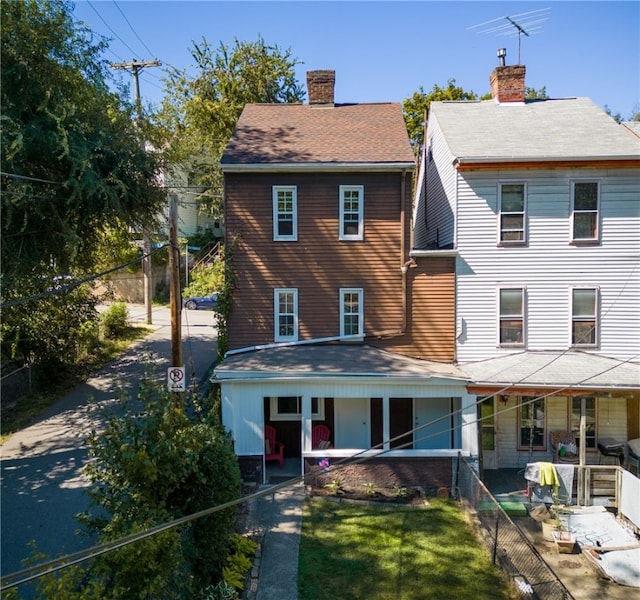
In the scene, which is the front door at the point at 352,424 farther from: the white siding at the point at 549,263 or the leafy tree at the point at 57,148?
the leafy tree at the point at 57,148

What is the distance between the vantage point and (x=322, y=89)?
18797 millimetres

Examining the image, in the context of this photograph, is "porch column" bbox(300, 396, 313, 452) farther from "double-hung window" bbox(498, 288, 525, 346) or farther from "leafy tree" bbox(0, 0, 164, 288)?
"leafy tree" bbox(0, 0, 164, 288)

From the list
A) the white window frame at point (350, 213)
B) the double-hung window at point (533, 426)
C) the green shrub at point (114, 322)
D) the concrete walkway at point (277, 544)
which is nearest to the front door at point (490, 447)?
the double-hung window at point (533, 426)

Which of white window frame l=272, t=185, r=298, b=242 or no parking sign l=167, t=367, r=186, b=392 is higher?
white window frame l=272, t=185, r=298, b=242

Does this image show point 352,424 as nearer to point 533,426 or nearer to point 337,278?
point 337,278

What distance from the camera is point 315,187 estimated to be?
1542 centimetres

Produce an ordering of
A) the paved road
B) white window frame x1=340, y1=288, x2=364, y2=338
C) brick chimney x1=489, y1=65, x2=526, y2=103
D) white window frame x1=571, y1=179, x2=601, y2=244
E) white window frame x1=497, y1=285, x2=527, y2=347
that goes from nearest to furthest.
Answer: the paved road, white window frame x1=571, y1=179, x2=601, y2=244, white window frame x1=497, y1=285, x2=527, y2=347, white window frame x1=340, y1=288, x2=364, y2=338, brick chimney x1=489, y1=65, x2=526, y2=103

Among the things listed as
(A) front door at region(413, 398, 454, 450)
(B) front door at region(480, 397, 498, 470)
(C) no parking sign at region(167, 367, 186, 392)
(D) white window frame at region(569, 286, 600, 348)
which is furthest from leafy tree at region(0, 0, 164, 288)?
(D) white window frame at region(569, 286, 600, 348)

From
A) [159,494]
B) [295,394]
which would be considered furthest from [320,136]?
[159,494]

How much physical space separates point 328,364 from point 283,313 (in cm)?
262

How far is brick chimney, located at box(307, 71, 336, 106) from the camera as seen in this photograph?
18.7 meters

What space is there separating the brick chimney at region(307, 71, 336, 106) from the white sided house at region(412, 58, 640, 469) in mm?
5558

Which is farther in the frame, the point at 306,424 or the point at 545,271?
the point at 545,271

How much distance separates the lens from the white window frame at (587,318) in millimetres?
14656
